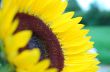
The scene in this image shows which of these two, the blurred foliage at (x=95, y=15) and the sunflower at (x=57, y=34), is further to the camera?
the blurred foliage at (x=95, y=15)

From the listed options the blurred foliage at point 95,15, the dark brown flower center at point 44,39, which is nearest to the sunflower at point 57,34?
the dark brown flower center at point 44,39

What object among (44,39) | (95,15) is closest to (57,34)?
(44,39)

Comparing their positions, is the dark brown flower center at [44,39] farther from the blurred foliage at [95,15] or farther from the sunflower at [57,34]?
the blurred foliage at [95,15]

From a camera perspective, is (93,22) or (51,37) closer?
(51,37)

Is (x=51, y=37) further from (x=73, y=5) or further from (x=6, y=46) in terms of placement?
(x=73, y=5)

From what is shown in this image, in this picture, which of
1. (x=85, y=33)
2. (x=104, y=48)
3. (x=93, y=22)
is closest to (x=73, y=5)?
(x=93, y=22)

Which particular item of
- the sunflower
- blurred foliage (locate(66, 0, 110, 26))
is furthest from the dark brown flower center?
blurred foliage (locate(66, 0, 110, 26))

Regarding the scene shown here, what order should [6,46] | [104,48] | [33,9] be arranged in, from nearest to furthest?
[6,46]
[33,9]
[104,48]

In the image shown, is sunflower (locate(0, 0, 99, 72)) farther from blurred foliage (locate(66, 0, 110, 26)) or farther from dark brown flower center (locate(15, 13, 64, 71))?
blurred foliage (locate(66, 0, 110, 26))
